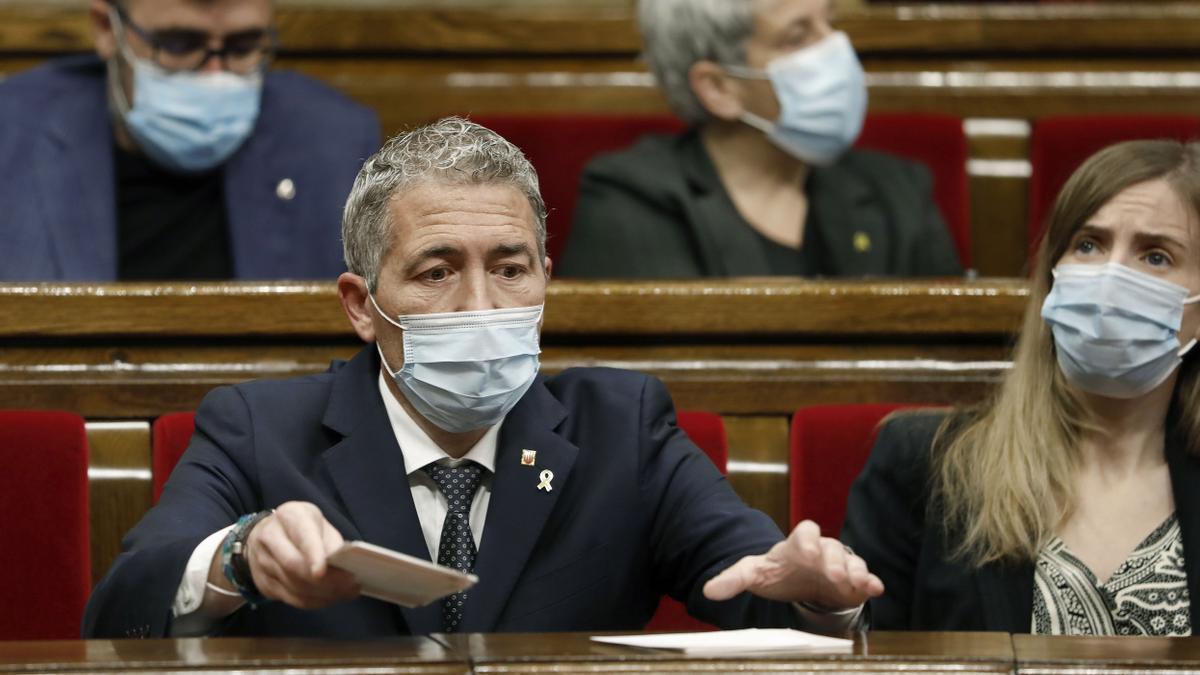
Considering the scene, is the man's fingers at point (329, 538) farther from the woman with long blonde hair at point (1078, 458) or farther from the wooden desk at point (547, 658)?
the woman with long blonde hair at point (1078, 458)

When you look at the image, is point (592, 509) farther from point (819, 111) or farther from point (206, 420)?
point (819, 111)

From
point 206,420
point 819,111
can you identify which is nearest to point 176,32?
point 819,111

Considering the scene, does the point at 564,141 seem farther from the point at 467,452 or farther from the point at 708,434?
the point at 467,452

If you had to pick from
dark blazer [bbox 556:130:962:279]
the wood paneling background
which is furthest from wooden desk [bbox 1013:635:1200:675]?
dark blazer [bbox 556:130:962:279]

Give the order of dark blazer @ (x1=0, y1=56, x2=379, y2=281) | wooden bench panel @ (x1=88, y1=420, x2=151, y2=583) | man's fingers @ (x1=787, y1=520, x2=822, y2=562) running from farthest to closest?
dark blazer @ (x1=0, y1=56, x2=379, y2=281) → wooden bench panel @ (x1=88, y1=420, x2=151, y2=583) → man's fingers @ (x1=787, y1=520, x2=822, y2=562)

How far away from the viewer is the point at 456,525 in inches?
38.2

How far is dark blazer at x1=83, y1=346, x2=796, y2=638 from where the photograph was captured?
3.06 ft

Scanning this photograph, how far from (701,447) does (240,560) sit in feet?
1.36

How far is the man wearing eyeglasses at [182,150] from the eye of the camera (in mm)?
1599

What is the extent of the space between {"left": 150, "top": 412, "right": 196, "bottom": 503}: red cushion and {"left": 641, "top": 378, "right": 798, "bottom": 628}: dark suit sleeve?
0.30 meters

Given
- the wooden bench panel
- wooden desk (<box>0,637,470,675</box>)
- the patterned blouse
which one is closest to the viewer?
wooden desk (<box>0,637,470,675</box>)

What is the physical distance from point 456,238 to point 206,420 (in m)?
0.18

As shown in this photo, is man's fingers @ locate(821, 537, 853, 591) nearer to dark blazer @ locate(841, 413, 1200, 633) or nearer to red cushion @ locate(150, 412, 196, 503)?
dark blazer @ locate(841, 413, 1200, 633)

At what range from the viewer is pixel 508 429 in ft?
3.28
